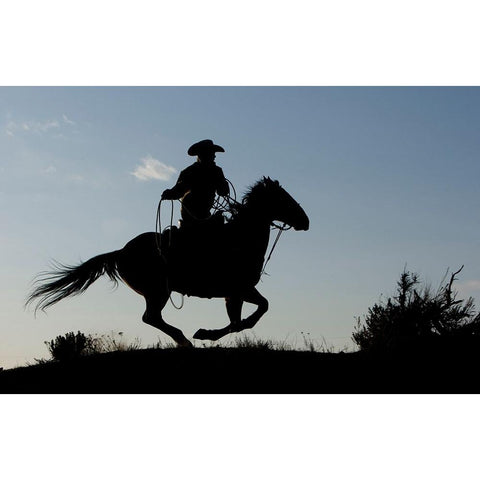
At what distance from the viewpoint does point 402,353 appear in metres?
10.6

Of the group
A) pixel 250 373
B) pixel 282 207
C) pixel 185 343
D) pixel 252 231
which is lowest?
pixel 250 373

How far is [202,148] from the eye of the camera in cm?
1129

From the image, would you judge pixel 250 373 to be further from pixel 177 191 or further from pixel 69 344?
pixel 69 344

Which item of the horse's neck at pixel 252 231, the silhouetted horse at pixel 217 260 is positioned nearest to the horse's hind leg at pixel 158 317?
the silhouetted horse at pixel 217 260

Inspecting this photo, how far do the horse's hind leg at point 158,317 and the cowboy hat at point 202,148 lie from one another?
2.63 m

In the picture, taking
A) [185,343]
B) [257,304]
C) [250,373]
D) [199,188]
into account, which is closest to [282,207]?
[199,188]

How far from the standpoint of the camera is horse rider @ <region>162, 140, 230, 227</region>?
11148 millimetres

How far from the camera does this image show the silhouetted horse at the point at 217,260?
10820 millimetres

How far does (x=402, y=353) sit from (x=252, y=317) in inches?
104

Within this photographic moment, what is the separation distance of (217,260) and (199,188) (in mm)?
1338

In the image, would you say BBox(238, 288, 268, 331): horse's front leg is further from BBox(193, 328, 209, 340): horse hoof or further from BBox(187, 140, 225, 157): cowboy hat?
BBox(187, 140, 225, 157): cowboy hat

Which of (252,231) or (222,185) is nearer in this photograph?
(252,231)

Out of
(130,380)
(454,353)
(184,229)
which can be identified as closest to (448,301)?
(454,353)

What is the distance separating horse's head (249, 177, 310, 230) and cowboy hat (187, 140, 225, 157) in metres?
1.15
